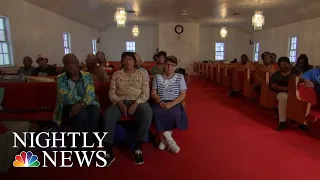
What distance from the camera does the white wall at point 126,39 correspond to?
1509 cm

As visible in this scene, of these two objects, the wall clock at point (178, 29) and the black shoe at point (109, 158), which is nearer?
the black shoe at point (109, 158)

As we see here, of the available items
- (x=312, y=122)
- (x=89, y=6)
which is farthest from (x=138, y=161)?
(x=89, y=6)

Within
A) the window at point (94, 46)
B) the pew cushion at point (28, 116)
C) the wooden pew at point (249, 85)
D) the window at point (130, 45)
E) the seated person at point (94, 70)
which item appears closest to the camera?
the pew cushion at point (28, 116)

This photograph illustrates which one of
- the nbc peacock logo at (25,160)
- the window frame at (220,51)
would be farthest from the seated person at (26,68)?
the window frame at (220,51)

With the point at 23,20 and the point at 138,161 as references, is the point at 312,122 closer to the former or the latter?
the point at 138,161

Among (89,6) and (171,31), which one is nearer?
(89,6)

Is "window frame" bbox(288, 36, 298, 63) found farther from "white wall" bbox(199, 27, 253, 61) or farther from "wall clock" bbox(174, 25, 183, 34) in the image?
"wall clock" bbox(174, 25, 183, 34)

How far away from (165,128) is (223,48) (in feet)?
45.0

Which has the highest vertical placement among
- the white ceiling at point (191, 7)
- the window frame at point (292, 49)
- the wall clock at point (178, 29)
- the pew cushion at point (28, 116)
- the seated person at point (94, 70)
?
the white ceiling at point (191, 7)

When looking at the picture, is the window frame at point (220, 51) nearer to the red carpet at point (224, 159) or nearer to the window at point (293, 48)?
the window at point (293, 48)

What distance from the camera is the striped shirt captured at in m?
2.87

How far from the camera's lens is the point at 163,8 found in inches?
373

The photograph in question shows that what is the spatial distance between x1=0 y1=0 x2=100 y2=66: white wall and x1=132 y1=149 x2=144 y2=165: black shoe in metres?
4.70

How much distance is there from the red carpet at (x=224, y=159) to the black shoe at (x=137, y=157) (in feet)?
0.19
